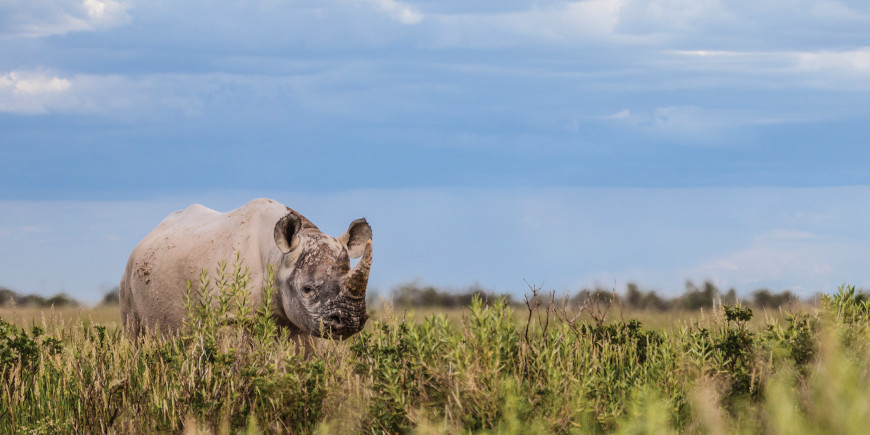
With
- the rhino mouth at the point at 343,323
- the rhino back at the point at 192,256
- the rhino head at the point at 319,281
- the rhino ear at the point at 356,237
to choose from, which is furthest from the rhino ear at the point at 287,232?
the rhino mouth at the point at 343,323

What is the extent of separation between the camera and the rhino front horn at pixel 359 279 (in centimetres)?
841

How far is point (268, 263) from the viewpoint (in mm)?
8648

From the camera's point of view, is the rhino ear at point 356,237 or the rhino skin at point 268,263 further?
the rhino ear at point 356,237

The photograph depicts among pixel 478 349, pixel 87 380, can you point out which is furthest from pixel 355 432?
pixel 87 380

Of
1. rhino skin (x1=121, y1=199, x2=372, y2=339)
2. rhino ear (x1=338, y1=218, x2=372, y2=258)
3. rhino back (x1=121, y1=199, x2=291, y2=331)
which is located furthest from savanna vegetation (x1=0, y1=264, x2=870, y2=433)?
rhino ear (x1=338, y1=218, x2=372, y2=258)

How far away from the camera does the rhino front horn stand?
841cm

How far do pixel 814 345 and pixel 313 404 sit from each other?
12.6ft

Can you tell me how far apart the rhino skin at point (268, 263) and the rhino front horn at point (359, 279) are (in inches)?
0.4

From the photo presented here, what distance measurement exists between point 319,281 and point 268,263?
1.97ft

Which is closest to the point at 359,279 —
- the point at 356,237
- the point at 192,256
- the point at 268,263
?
the point at 268,263

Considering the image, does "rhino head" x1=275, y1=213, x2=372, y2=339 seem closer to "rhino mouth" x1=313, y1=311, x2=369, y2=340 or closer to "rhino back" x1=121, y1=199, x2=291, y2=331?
"rhino mouth" x1=313, y1=311, x2=369, y2=340

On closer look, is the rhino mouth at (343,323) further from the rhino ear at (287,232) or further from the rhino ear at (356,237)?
the rhino ear at (356,237)

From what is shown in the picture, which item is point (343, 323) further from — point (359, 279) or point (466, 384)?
point (466, 384)

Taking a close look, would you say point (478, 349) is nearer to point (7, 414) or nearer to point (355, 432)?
point (355, 432)
